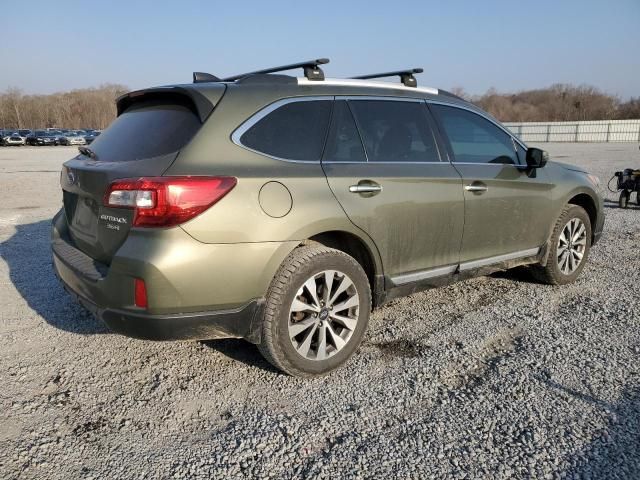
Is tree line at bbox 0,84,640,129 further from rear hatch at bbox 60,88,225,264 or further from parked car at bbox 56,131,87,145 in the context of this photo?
rear hatch at bbox 60,88,225,264

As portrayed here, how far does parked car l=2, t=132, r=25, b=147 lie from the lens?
157 ft

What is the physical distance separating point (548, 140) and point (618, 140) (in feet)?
21.1

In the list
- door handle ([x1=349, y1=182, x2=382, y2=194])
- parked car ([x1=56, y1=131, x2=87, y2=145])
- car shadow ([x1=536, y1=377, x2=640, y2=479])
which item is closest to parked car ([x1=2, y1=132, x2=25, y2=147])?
parked car ([x1=56, y1=131, x2=87, y2=145])

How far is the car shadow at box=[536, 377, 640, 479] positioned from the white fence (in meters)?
51.2

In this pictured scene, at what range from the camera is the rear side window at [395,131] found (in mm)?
3340

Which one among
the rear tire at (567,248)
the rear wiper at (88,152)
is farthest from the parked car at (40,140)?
the rear tire at (567,248)

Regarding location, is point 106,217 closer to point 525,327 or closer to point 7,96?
point 525,327

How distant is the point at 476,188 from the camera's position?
379 cm

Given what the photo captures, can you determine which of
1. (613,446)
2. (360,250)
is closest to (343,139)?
(360,250)

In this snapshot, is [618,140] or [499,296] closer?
[499,296]

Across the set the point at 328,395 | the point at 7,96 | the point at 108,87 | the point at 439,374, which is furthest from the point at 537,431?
the point at 108,87

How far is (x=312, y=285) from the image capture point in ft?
9.68

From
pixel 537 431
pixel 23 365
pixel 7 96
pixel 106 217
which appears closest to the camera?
pixel 537 431

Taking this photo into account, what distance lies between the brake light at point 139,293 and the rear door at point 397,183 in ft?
3.99
